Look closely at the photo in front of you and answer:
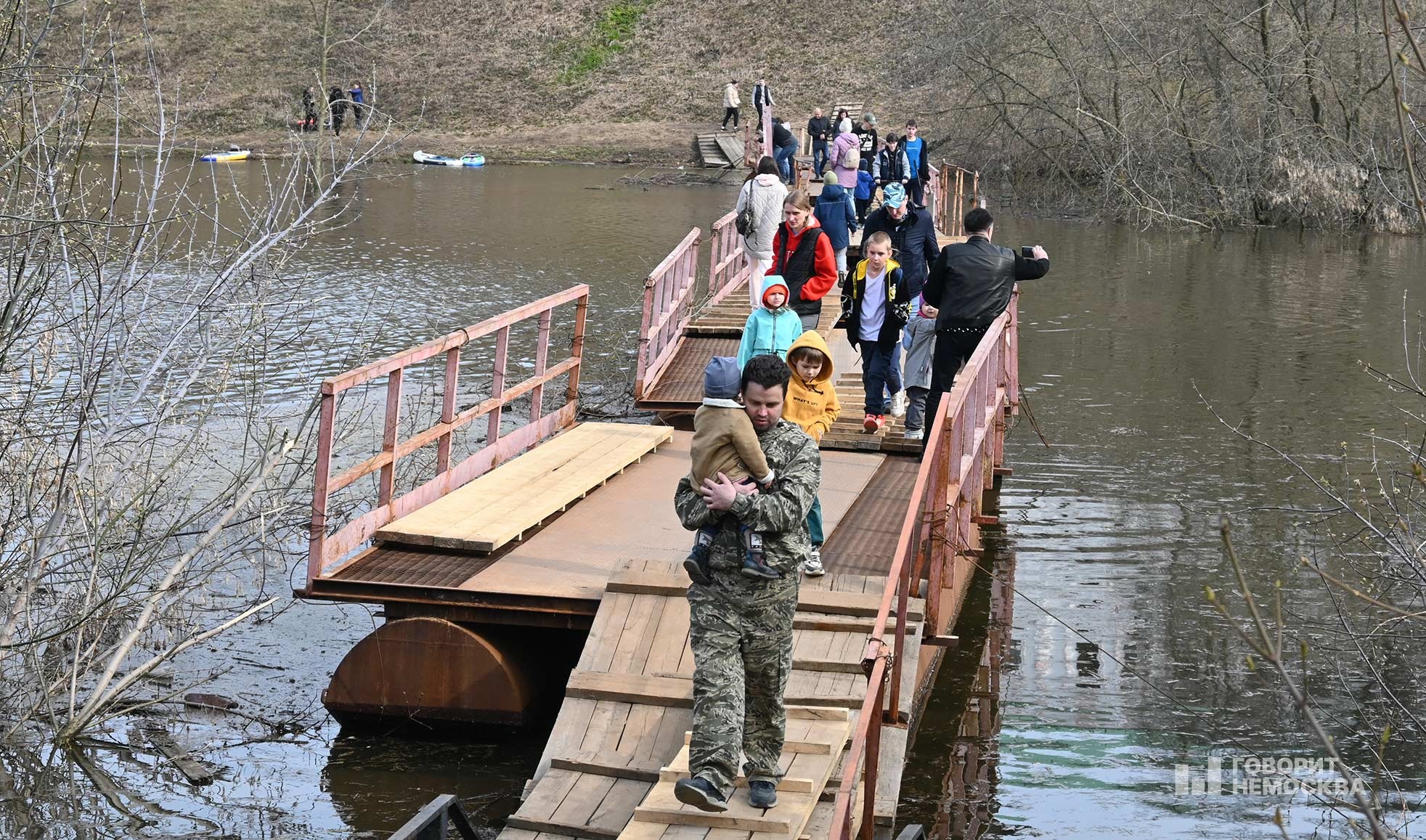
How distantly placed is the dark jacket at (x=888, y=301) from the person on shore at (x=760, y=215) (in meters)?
2.06

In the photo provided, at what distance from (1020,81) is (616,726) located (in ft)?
109

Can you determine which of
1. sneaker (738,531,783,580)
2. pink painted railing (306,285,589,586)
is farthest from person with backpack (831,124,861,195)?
sneaker (738,531,783,580)

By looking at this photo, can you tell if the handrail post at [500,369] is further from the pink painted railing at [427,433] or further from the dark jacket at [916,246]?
the dark jacket at [916,246]

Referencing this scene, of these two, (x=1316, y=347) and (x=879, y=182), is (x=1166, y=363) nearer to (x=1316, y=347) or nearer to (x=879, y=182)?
(x=1316, y=347)

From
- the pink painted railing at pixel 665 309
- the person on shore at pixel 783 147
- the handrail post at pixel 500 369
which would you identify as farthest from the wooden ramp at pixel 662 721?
the person on shore at pixel 783 147

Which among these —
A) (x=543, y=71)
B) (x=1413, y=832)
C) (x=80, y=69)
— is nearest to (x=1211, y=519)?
(x=1413, y=832)

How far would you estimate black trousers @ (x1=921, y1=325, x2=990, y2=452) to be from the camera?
1097 centimetres

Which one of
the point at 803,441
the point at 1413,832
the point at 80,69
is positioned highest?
the point at 80,69

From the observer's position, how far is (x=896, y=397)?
13219mm

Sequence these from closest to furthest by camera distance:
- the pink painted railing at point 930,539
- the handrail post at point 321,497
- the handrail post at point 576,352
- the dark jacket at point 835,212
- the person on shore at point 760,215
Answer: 1. the pink painted railing at point 930,539
2. the handrail post at point 321,497
3. the handrail post at point 576,352
4. the person on shore at point 760,215
5. the dark jacket at point 835,212

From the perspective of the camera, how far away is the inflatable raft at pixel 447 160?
1892 inches

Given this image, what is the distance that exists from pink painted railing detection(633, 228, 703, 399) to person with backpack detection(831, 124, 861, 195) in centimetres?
374

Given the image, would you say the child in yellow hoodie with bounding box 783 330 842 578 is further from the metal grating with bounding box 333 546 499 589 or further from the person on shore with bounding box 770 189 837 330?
the person on shore with bounding box 770 189 837 330

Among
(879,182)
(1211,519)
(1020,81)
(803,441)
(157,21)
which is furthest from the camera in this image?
(157,21)
